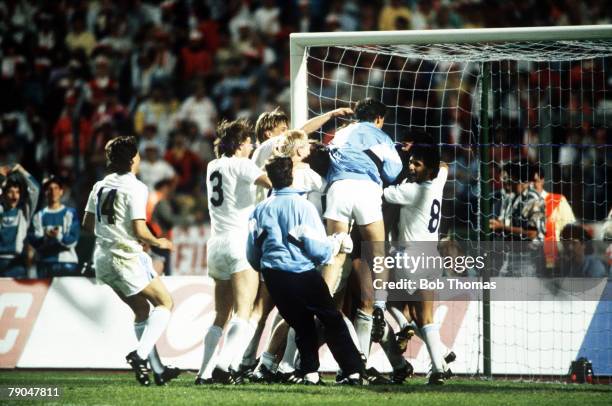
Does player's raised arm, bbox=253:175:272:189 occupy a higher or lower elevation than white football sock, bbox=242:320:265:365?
higher

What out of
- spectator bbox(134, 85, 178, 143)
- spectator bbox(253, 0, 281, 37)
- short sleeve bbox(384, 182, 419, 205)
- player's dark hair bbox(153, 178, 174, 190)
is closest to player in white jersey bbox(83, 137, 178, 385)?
short sleeve bbox(384, 182, 419, 205)

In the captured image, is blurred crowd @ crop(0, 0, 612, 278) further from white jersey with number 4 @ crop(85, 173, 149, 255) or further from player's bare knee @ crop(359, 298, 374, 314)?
player's bare knee @ crop(359, 298, 374, 314)

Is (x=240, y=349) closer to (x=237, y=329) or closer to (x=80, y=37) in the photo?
(x=237, y=329)

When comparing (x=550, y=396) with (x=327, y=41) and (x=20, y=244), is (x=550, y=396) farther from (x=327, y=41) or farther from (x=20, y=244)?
(x=20, y=244)

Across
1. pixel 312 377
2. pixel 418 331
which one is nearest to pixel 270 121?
pixel 418 331

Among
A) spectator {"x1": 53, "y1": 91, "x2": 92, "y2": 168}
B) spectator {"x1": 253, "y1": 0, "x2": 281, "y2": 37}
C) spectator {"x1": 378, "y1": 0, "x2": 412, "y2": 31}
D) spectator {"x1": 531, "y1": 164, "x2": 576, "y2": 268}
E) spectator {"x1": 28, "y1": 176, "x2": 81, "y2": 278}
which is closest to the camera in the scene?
spectator {"x1": 531, "y1": 164, "x2": 576, "y2": 268}

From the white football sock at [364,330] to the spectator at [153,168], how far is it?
6.91 meters

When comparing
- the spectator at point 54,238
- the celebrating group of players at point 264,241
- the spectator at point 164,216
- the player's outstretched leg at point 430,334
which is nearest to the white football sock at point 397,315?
the celebrating group of players at point 264,241

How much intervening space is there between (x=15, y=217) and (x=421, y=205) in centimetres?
525

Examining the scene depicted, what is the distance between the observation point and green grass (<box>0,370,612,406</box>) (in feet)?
26.0

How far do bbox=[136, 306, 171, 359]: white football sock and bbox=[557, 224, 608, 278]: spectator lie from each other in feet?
13.5

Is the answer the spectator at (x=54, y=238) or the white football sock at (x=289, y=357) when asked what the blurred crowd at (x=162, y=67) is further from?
the white football sock at (x=289, y=357)

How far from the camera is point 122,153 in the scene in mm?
9031

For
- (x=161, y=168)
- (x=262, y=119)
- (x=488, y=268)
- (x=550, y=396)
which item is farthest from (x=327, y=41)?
(x=161, y=168)
